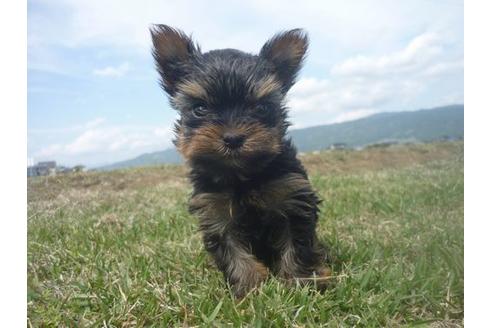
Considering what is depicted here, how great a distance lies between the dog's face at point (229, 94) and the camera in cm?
193

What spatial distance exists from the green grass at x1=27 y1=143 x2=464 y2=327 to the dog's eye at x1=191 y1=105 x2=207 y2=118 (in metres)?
0.67

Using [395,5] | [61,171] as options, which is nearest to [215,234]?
[61,171]

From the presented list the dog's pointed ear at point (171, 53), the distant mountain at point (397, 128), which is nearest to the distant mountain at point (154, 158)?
the dog's pointed ear at point (171, 53)

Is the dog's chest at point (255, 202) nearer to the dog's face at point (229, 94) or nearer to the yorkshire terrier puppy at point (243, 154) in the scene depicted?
the yorkshire terrier puppy at point (243, 154)

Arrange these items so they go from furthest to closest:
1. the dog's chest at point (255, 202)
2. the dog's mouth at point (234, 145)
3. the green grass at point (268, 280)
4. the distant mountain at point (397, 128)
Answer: the dog's chest at point (255, 202)
the distant mountain at point (397, 128)
the dog's mouth at point (234, 145)
the green grass at point (268, 280)

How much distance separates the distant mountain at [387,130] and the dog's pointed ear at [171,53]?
0.32 m

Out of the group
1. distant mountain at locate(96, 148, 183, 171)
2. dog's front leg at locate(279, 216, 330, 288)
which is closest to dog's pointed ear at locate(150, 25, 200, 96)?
distant mountain at locate(96, 148, 183, 171)

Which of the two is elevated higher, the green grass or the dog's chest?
the dog's chest

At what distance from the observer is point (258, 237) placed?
2.27m

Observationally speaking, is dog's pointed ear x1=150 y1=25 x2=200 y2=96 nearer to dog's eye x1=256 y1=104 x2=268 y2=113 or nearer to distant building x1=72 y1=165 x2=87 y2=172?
dog's eye x1=256 y1=104 x2=268 y2=113

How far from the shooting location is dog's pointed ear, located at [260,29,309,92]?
204 cm

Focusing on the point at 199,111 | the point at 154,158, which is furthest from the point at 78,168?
the point at 199,111

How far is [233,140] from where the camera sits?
1.89 meters
